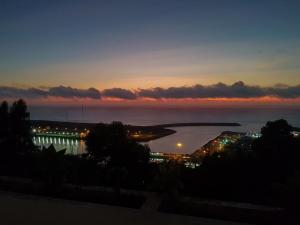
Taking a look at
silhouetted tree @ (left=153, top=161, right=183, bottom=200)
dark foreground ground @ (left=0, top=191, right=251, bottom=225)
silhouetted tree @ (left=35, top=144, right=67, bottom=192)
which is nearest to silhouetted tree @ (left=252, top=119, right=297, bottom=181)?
silhouetted tree @ (left=153, top=161, right=183, bottom=200)

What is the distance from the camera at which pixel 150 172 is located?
7781 mm

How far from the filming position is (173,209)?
4941mm

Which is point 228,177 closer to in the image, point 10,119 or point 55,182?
point 55,182

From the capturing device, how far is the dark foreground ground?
14.4 feet

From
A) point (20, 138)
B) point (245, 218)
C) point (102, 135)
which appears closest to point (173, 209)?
point (245, 218)

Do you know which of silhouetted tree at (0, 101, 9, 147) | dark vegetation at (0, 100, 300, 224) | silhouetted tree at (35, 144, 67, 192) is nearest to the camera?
dark vegetation at (0, 100, 300, 224)

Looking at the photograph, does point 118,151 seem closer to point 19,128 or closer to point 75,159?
point 75,159

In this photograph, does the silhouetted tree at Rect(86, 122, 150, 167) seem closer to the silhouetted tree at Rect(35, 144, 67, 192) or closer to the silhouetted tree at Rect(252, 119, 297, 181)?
the silhouetted tree at Rect(35, 144, 67, 192)

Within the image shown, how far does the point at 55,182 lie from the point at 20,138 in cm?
415

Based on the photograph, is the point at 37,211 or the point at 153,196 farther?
the point at 153,196

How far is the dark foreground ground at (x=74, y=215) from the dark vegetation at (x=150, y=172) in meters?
0.33

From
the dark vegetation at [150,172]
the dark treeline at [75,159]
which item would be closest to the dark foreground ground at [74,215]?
the dark vegetation at [150,172]

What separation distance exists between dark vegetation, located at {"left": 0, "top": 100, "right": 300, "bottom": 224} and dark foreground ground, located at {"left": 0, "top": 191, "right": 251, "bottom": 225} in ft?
1.09

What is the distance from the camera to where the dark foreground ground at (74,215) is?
4.38 m
